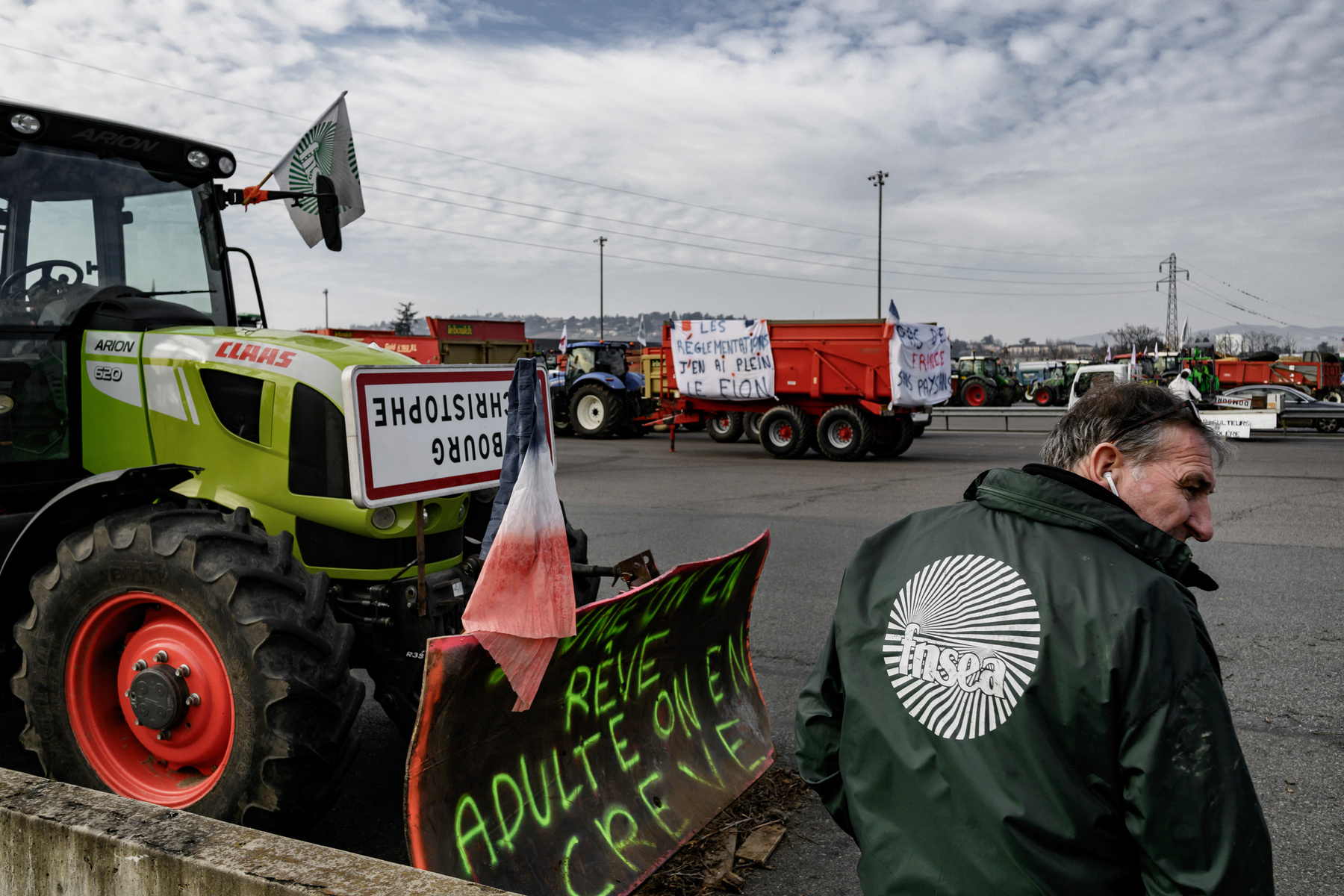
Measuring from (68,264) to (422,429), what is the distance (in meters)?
1.86

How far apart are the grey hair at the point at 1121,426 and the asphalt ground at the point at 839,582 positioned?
1.88 meters

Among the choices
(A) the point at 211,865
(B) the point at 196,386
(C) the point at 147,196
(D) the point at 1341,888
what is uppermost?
(C) the point at 147,196

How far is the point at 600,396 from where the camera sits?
22.7 metres

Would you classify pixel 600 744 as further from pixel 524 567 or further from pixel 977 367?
pixel 977 367

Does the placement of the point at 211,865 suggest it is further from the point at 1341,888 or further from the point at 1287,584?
the point at 1287,584

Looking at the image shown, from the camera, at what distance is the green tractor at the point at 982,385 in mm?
35594

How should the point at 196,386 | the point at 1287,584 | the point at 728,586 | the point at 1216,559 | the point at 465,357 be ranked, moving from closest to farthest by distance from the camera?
the point at 196,386
the point at 728,586
the point at 1287,584
the point at 1216,559
the point at 465,357

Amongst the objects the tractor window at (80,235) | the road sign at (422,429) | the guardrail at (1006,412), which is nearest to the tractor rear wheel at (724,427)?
the guardrail at (1006,412)

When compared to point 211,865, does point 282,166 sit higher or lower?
higher

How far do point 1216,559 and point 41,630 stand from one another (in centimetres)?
839

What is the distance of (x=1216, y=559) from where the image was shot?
27.2 feet

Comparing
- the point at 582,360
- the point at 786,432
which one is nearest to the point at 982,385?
the point at 582,360

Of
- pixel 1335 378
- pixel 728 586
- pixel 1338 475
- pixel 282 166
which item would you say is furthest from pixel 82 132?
pixel 1335 378

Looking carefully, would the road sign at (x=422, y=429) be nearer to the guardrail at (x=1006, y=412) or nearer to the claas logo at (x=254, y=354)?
the claas logo at (x=254, y=354)
